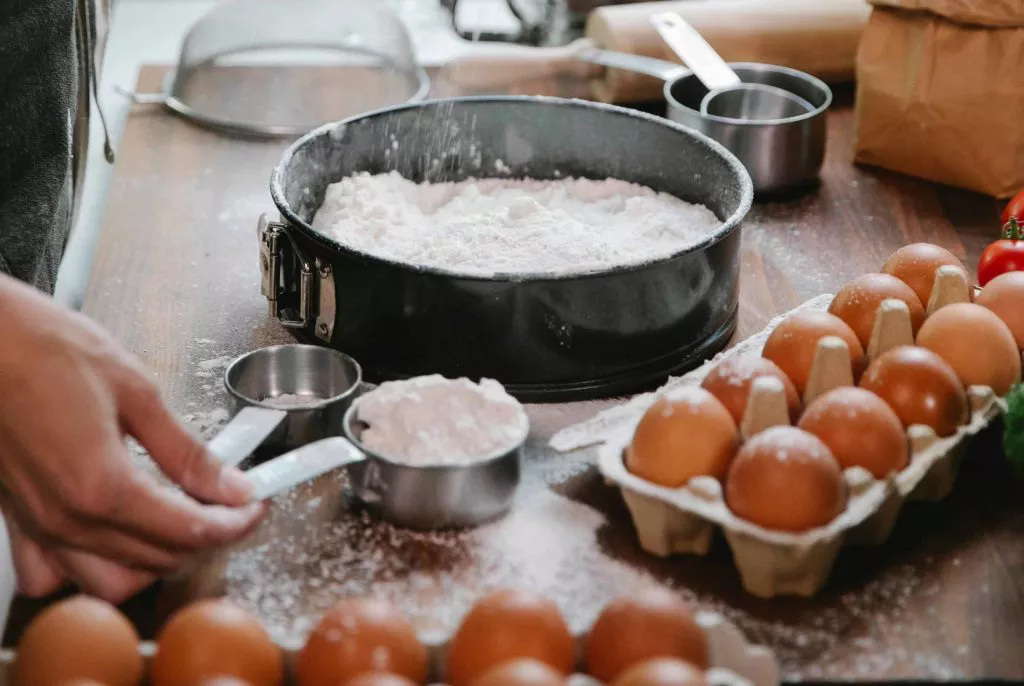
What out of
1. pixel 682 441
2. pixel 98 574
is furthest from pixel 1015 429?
pixel 98 574

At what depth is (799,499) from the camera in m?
0.98

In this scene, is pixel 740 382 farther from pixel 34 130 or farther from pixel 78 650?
pixel 34 130

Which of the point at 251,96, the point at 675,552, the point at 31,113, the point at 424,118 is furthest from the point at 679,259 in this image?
the point at 251,96

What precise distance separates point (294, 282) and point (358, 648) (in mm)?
653

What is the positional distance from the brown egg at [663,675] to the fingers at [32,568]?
500mm

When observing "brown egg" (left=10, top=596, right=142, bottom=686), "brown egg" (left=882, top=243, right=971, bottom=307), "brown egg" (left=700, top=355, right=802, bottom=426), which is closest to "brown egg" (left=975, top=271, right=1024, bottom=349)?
"brown egg" (left=882, top=243, right=971, bottom=307)

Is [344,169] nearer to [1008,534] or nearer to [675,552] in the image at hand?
[675,552]

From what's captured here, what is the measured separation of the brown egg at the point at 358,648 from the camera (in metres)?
0.87

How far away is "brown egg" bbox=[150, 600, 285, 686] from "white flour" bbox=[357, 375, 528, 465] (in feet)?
0.80

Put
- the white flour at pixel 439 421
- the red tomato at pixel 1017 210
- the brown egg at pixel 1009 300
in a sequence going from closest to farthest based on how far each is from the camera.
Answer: the white flour at pixel 439 421
the brown egg at pixel 1009 300
the red tomato at pixel 1017 210

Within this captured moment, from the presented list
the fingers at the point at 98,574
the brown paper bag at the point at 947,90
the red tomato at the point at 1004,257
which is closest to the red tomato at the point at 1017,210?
the red tomato at the point at 1004,257

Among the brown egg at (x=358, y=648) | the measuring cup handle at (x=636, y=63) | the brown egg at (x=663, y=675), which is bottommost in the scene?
the brown egg at (x=358, y=648)

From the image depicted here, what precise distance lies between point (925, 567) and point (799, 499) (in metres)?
0.19

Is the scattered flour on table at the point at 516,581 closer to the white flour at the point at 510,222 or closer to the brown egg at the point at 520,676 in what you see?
the brown egg at the point at 520,676
